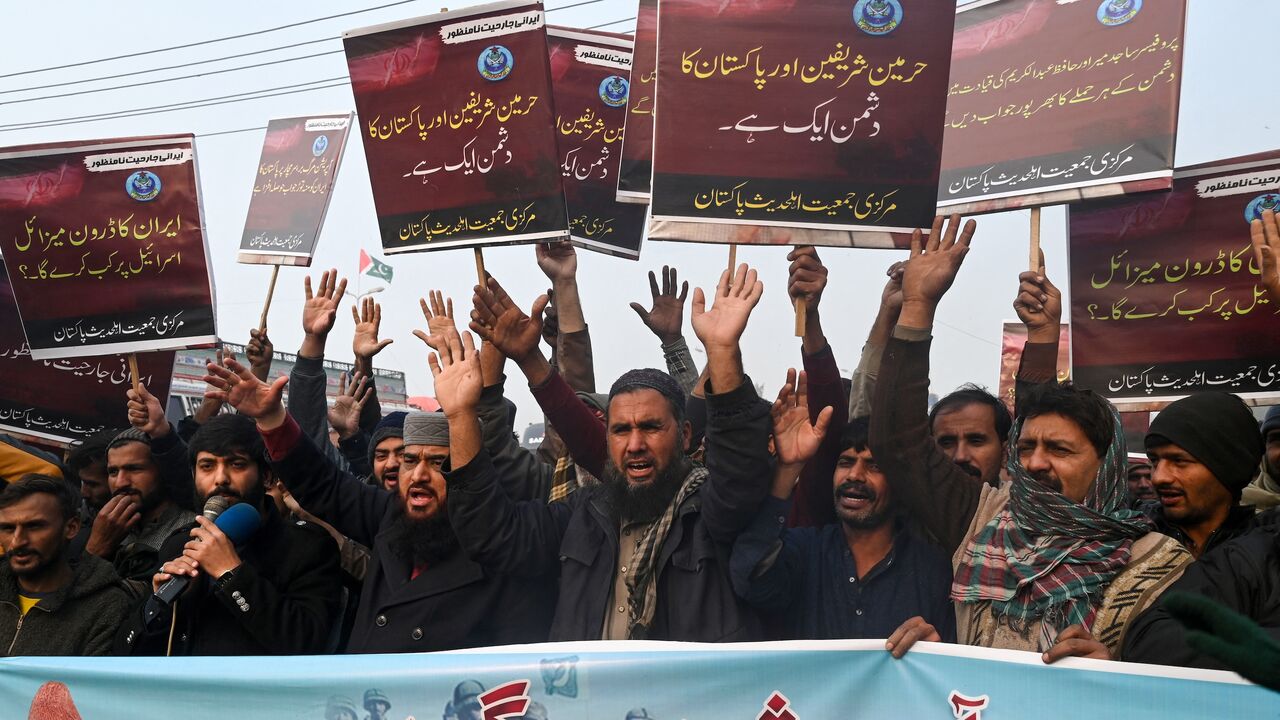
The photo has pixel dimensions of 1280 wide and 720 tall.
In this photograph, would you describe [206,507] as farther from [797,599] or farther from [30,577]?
[797,599]

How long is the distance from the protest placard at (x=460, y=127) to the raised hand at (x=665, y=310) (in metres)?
1.18

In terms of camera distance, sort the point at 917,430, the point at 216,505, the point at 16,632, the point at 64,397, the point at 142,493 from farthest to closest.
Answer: the point at 64,397 → the point at 142,493 → the point at 16,632 → the point at 216,505 → the point at 917,430

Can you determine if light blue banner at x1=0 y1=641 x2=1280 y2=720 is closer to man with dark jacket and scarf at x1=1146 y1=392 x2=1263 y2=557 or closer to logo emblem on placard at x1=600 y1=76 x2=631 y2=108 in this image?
man with dark jacket and scarf at x1=1146 y1=392 x2=1263 y2=557

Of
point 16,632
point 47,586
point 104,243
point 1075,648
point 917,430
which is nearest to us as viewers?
point 1075,648

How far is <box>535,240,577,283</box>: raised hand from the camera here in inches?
210

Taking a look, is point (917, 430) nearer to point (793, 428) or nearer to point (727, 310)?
point (793, 428)

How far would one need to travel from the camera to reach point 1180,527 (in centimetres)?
337

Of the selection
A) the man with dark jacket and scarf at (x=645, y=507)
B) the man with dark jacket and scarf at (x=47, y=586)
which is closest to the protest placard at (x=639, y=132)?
the man with dark jacket and scarf at (x=645, y=507)

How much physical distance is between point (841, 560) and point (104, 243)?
160 inches

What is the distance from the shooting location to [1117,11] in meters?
4.45

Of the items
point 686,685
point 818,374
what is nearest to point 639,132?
point 818,374

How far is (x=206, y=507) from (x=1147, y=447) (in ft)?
10.1

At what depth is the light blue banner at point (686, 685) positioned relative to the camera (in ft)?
8.32

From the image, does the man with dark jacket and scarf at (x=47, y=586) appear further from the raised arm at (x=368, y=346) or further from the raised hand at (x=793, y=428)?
the raised hand at (x=793, y=428)
